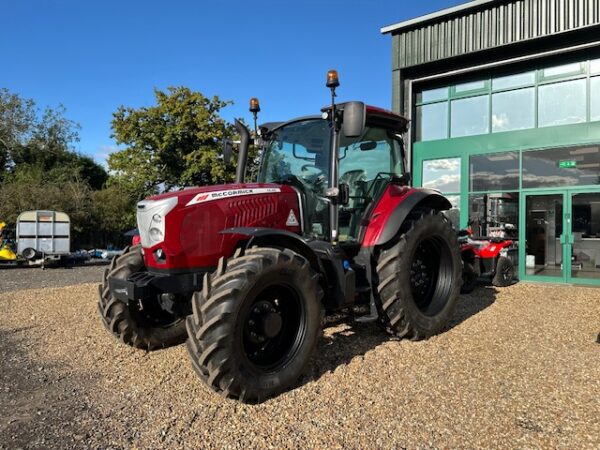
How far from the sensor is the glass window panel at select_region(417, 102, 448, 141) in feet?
39.9

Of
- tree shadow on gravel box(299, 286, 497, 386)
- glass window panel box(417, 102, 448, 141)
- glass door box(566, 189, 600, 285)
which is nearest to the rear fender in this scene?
tree shadow on gravel box(299, 286, 497, 386)

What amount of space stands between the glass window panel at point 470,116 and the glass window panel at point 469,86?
0.72 ft

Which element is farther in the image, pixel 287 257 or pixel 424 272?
pixel 424 272

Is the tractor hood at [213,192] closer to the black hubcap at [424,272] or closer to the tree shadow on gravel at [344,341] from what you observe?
the tree shadow on gravel at [344,341]

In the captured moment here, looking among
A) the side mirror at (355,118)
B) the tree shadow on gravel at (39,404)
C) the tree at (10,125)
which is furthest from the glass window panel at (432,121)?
the tree at (10,125)

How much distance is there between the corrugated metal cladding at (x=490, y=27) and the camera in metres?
9.78

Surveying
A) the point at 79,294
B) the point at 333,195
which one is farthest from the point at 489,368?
the point at 79,294

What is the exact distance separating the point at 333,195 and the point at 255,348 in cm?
162

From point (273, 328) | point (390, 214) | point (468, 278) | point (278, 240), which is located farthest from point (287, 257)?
point (468, 278)

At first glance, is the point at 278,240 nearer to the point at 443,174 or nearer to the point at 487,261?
the point at 487,261

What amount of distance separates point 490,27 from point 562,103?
2363 millimetres

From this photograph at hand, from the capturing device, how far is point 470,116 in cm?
1171

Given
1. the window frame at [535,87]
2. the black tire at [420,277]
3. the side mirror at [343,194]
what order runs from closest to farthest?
the side mirror at [343,194], the black tire at [420,277], the window frame at [535,87]

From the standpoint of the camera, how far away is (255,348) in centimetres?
388
